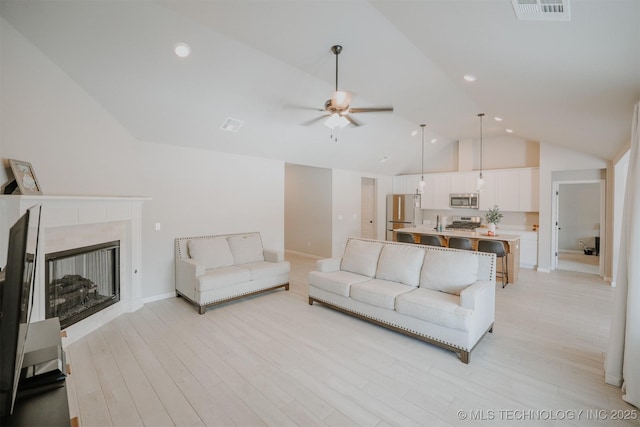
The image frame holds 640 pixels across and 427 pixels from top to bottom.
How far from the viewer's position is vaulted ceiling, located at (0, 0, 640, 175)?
6.66ft

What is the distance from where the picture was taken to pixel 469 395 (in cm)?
231

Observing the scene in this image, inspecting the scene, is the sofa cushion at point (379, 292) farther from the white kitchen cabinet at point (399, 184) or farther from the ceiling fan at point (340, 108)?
the white kitchen cabinet at point (399, 184)

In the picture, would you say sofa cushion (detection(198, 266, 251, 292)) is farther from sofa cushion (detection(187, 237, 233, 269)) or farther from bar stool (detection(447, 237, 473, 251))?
bar stool (detection(447, 237, 473, 251))

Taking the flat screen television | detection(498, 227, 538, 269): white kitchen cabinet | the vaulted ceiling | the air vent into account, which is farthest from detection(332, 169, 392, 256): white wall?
the flat screen television

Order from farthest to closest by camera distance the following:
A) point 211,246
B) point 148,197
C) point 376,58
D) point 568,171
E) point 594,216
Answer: point 594,216, point 568,171, point 211,246, point 148,197, point 376,58

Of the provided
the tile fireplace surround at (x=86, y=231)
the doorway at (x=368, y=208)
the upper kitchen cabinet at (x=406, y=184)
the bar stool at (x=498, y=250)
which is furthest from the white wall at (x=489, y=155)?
the tile fireplace surround at (x=86, y=231)

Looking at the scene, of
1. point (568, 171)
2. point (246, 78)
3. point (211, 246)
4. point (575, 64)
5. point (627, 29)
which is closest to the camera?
point (627, 29)

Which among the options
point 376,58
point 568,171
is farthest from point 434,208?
point 376,58

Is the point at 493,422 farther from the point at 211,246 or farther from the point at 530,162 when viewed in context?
the point at 530,162

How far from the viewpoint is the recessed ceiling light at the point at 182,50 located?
297 cm

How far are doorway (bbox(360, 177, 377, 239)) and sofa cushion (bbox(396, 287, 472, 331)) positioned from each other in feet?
17.6

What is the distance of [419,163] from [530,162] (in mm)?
2729

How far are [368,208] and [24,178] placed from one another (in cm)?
748

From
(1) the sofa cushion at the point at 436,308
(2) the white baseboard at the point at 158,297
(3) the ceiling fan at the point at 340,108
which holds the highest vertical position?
(3) the ceiling fan at the point at 340,108
